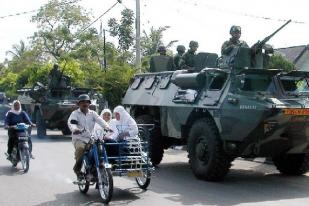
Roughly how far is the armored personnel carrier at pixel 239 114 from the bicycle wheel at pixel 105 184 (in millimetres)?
2511

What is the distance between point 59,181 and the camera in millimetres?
11164

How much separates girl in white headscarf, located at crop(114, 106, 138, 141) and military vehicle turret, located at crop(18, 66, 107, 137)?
10.9 m

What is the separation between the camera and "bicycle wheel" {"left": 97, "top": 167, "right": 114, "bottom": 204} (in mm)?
8562

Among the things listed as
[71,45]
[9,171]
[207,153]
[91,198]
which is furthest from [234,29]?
[71,45]

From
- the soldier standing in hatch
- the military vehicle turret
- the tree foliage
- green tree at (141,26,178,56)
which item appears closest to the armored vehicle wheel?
the military vehicle turret

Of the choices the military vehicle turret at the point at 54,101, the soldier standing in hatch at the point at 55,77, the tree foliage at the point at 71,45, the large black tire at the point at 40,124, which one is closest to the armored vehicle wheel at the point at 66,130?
the military vehicle turret at the point at 54,101

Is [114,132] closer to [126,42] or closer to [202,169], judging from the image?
[202,169]

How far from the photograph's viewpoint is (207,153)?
10852mm

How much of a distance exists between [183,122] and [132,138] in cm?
240

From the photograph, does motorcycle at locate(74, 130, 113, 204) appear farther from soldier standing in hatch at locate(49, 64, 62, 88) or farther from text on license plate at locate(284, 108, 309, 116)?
soldier standing in hatch at locate(49, 64, 62, 88)

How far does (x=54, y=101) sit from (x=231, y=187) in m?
13.0

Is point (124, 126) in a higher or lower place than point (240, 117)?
lower

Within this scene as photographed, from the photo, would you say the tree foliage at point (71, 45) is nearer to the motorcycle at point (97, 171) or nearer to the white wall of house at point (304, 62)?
the white wall of house at point (304, 62)

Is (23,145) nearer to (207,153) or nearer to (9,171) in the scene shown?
(9,171)
